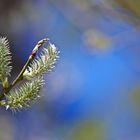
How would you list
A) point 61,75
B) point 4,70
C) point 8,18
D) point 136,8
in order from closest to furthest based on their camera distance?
point 4,70 < point 136,8 < point 61,75 < point 8,18

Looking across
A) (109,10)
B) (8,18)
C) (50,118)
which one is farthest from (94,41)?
(8,18)

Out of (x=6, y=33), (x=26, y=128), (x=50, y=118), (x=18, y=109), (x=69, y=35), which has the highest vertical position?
(x=69, y=35)

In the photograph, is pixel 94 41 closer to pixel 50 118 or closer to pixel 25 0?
pixel 50 118

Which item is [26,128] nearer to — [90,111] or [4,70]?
[90,111]

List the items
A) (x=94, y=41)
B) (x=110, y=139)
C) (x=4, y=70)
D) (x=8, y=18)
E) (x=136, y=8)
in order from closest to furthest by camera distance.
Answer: (x=4, y=70)
(x=136, y=8)
(x=94, y=41)
(x=110, y=139)
(x=8, y=18)

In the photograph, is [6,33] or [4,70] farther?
[6,33]

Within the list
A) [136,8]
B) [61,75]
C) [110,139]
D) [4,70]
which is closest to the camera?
[4,70]

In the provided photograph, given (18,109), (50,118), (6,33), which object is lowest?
(18,109)

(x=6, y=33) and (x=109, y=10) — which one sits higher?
(x=6, y=33)

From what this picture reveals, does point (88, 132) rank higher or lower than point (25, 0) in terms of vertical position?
lower

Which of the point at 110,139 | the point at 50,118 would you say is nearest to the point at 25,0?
the point at 50,118
